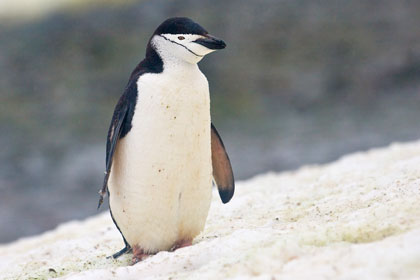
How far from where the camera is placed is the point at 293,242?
2848 millimetres

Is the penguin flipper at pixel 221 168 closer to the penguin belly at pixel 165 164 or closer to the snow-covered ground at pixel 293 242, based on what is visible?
the snow-covered ground at pixel 293 242

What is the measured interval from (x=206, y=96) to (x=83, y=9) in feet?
46.8

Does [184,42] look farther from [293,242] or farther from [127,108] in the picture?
[293,242]

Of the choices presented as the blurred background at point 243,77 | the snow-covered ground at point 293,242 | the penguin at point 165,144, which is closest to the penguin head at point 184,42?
the penguin at point 165,144

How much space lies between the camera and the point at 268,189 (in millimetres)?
5613

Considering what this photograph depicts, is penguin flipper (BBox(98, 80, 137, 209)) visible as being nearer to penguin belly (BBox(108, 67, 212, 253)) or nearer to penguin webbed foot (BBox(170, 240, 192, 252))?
penguin belly (BBox(108, 67, 212, 253))

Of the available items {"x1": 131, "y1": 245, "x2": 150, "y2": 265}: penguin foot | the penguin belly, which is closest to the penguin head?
the penguin belly

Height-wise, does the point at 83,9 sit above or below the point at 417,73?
above

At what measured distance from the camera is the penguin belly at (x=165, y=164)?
348 centimetres

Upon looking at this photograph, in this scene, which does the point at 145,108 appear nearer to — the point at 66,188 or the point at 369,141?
the point at 66,188

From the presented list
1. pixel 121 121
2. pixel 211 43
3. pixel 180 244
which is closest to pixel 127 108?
pixel 121 121

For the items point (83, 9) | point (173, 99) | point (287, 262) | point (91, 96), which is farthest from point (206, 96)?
point (83, 9)

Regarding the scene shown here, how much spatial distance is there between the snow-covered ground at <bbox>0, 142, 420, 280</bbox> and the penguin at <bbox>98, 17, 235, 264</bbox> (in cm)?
20

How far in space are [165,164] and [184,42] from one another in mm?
609
